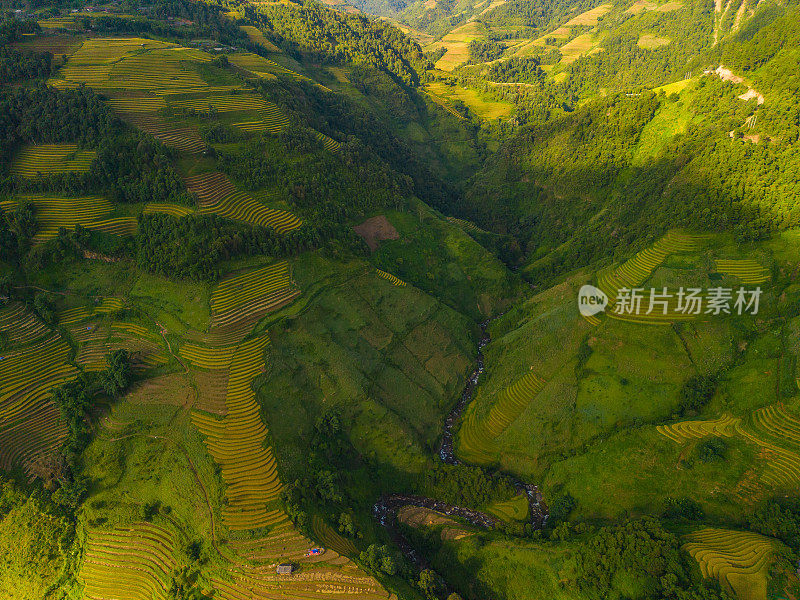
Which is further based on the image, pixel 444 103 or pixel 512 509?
pixel 444 103

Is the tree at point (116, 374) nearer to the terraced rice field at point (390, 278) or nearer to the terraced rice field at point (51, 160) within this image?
the terraced rice field at point (51, 160)

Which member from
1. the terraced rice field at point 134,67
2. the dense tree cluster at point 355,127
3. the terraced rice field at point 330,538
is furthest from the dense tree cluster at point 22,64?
the terraced rice field at point 330,538

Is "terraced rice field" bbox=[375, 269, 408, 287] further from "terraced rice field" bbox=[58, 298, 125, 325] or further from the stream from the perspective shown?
"terraced rice field" bbox=[58, 298, 125, 325]

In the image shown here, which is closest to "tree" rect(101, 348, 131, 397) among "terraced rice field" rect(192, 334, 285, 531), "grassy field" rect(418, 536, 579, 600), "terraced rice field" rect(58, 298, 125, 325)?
"terraced rice field" rect(58, 298, 125, 325)

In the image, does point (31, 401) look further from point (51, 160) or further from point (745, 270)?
point (745, 270)

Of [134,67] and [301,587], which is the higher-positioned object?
[134,67]
